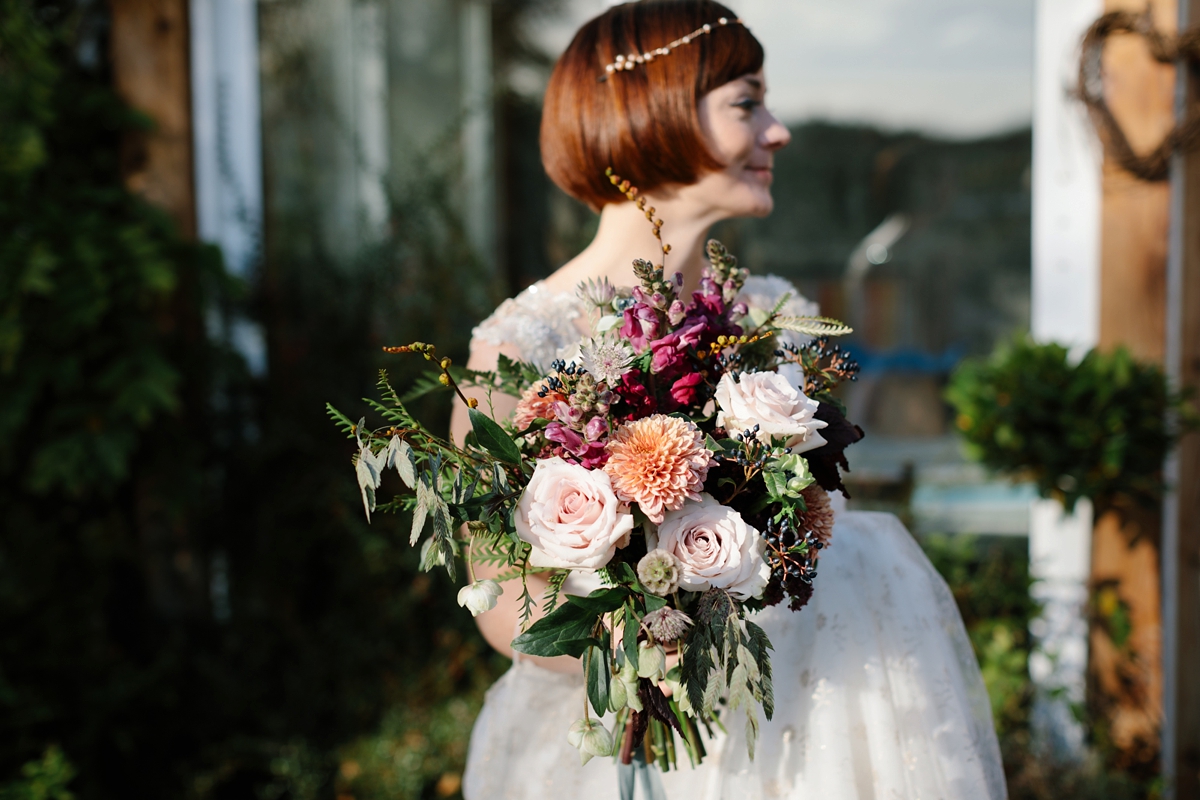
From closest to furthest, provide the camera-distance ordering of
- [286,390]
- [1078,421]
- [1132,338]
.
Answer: [1078,421] < [1132,338] < [286,390]

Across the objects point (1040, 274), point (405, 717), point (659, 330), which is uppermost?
point (1040, 274)

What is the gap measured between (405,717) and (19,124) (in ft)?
7.28

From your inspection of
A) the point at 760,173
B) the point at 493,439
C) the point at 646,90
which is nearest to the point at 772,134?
the point at 760,173

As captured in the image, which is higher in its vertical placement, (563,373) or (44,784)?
(563,373)

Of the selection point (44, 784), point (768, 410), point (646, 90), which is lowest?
point (44, 784)

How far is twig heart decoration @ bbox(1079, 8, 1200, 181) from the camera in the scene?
245 centimetres

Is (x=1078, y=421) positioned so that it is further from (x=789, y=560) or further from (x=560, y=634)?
(x=560, y=634)

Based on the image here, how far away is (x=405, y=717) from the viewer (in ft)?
9.67

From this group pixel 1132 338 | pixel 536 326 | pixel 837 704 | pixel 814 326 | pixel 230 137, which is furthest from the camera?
pixel 230 137

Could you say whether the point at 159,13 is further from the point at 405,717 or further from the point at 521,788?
the point at 521,788

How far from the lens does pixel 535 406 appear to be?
105 centimetres

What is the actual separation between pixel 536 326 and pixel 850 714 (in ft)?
2.52

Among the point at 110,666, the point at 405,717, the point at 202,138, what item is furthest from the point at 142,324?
the point at 405,717

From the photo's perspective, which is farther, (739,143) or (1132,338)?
(1132,338)
